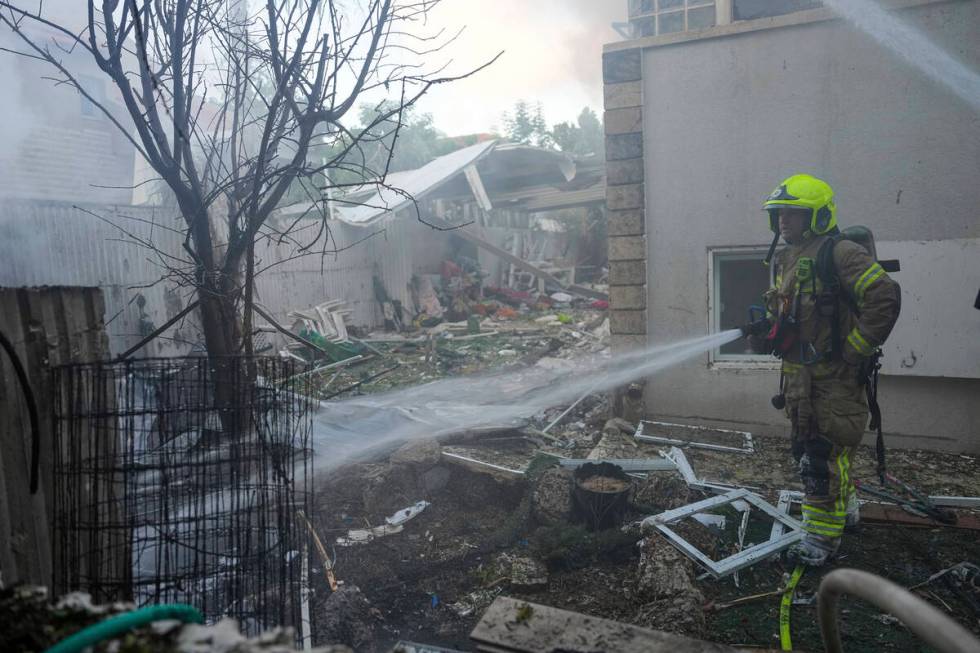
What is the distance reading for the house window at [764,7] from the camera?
6420 mm

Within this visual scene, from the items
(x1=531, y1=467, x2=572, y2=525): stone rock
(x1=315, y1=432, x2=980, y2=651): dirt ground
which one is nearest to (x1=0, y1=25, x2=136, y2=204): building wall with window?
(x1=315, y1=432, x2=980, y2=651): dirt ground

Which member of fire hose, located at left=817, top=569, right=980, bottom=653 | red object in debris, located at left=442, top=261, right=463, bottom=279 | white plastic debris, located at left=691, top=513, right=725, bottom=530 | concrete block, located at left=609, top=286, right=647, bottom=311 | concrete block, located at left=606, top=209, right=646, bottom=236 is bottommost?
white plastic debris, located at left=691, top=513, right=725, bottom=530

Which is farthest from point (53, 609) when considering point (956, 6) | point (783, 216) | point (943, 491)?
point (956, 6)

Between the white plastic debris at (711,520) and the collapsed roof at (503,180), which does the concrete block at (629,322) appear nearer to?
the white plastic debris at (711,520)

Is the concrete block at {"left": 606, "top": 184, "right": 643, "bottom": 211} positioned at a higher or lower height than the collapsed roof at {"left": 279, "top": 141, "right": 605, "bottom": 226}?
lower

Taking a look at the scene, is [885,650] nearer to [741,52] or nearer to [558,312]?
[741,52]

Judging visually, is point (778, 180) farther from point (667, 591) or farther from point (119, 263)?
point (119, 263)

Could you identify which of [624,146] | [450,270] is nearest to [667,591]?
[624,146]

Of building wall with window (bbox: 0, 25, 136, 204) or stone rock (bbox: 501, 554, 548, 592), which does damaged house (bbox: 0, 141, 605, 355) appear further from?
stone rock (bbox: 501, 554, 548, 592)

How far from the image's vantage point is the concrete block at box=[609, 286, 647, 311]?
6.52 m

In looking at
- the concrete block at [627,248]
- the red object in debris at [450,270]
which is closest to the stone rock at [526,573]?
the concrete block at [627,248]

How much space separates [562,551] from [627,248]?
349 cm

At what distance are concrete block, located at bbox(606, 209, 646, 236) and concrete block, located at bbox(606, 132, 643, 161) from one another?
0.56m

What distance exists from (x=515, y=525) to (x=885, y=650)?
2316 mm
